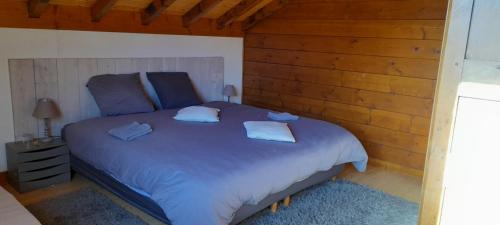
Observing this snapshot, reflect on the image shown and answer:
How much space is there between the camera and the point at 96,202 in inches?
111

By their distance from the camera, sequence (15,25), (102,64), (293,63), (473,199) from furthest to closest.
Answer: (293,63), (102,64), (15,25), (473,199)

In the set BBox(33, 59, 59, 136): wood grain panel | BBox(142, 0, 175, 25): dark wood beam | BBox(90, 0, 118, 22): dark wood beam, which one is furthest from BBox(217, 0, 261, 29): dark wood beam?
BBox(33, 59, 59, 136): wood grain panel

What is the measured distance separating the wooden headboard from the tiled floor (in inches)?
23.2

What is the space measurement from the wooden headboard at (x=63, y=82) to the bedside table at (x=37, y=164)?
30 cm

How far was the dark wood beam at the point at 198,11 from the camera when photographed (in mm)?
3949

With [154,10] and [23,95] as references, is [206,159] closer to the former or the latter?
[23,95]

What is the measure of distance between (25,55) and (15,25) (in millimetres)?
249

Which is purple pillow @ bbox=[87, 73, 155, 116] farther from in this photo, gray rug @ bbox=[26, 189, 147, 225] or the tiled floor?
gray rug @ bbox=[26, 189, 147, 225]

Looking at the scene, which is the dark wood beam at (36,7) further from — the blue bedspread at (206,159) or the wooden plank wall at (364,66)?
the wooden plank wall at (364,66)

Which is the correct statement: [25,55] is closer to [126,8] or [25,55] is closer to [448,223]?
[126,8]

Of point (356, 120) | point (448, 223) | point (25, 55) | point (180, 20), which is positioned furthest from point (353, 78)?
point (25, 55)

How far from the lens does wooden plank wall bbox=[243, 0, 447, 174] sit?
358 cm

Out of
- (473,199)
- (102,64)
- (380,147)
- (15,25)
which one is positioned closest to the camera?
(473,199)

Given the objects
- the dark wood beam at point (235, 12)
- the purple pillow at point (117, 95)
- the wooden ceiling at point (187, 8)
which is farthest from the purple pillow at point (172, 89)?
the dark wood beam at point (235, 12)
